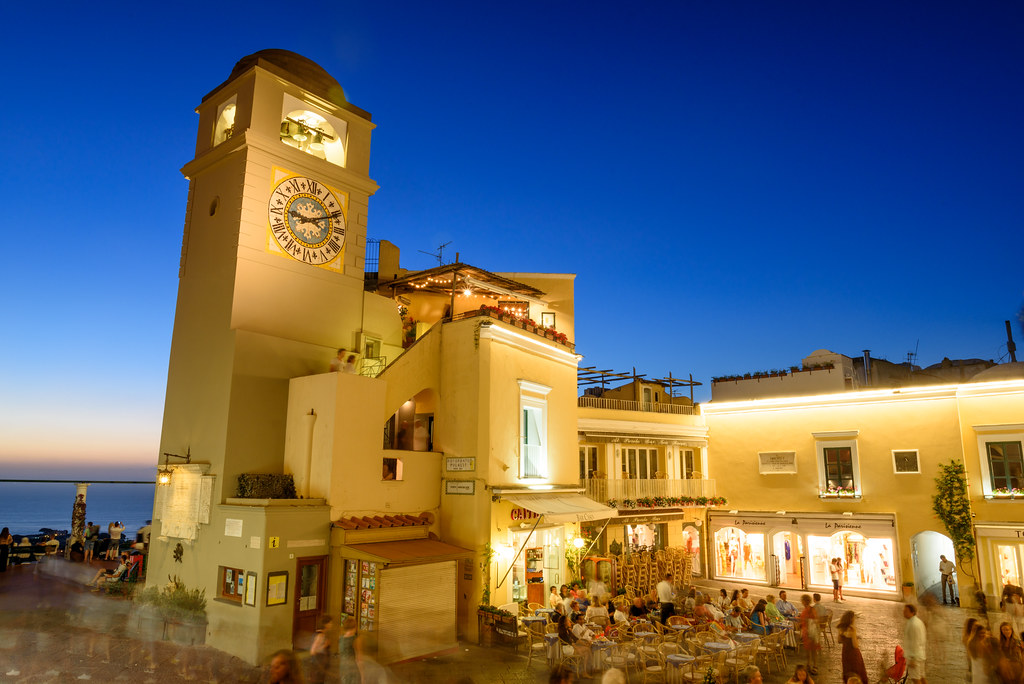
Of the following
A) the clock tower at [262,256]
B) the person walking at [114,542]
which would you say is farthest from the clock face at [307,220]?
the person walking at [114,542]

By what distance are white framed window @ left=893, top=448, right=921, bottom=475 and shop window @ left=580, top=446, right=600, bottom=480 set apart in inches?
→ 401

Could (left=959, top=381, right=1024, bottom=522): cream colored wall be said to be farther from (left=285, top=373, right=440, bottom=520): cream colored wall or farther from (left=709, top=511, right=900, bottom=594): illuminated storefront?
(left=285, top=373, right=440, bottom=520): cream colored wall

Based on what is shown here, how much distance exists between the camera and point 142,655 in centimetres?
1286

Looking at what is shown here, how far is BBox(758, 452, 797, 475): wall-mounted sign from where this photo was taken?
80.6ft

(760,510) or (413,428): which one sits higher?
(413,428)

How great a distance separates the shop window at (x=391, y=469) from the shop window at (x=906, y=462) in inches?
677

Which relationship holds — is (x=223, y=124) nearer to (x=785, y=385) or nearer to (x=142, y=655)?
(x=142, y=655)

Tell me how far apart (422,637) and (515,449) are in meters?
5.55

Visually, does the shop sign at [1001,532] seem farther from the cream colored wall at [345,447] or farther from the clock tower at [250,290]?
the clock tower at [250,290]

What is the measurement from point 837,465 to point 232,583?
2033 cm

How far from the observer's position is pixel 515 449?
17.7m

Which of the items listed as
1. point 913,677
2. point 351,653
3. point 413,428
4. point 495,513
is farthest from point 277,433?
point 913,677

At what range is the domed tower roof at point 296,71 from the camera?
1766 cm

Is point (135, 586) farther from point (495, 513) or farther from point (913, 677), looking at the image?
point (913, 677)
